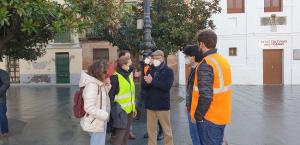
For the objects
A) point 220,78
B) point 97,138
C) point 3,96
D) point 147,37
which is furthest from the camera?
point 147,37

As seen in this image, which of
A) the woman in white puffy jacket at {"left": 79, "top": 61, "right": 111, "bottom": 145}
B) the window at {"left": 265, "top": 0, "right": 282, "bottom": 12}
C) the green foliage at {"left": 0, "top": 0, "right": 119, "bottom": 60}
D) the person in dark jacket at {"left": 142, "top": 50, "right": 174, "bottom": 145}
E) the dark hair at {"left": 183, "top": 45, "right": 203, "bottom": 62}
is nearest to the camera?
the woman in white puffy jacket at {"left": 79, "top": 61, "right": 111, "bottom": 145}

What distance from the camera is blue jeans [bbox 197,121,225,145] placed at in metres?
4.35

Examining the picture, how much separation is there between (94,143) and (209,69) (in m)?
1.99

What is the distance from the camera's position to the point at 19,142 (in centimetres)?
789

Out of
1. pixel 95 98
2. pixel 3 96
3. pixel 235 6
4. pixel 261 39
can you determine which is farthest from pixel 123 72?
pixel 235 6

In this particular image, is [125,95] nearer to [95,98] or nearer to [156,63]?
[156,63]

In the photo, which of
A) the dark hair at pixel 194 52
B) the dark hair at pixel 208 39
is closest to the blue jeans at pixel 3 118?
the dark hair at pixel 194 52

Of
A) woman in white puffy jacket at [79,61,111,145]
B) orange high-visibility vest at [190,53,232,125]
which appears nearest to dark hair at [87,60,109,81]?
woman in white puffy jacket at [79,61,111,145]

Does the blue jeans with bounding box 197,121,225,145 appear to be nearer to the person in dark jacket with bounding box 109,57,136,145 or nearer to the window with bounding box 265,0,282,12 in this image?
the person in dark jacket with bounding box 109,57,136,145

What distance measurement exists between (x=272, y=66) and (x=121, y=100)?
20472 millimetres

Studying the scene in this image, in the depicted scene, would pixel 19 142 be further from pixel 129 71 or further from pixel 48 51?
pixel 48 51

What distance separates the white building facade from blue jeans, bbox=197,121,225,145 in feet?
69.2

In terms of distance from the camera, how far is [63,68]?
28.6 m

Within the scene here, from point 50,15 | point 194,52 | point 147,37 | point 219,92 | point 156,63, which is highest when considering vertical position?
point 50,15
